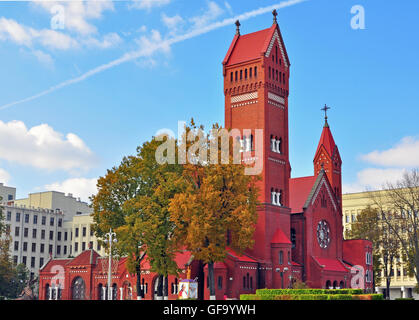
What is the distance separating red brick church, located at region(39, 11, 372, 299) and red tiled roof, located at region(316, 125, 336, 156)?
10990 mm

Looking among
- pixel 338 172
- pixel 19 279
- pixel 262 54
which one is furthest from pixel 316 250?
pixel 19 279

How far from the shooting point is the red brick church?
211ft

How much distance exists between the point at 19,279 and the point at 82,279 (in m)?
20.6

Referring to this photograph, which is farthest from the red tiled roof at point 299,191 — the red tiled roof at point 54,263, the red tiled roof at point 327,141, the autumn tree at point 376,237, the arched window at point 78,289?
the red tiled roof at point 54,263

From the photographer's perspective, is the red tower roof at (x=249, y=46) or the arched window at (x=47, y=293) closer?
the red tower roof at (x=249, y=46)

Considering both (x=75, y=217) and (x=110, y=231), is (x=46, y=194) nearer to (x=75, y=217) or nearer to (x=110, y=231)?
(x=75, y=217)

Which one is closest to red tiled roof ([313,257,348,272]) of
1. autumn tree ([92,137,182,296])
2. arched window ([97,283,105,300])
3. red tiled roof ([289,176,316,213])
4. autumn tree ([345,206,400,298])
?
red tiled roof ([289,176,316,213])

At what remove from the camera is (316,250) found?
73.2 metres

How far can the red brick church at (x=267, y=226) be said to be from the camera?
2532 inches

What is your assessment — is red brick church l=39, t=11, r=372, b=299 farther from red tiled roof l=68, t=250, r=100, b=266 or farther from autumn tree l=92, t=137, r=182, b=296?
autumn tree l=92, t=137, r=182, b=296

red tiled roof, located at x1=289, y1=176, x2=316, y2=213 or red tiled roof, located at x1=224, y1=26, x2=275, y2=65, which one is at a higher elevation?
red tiled roof, located at x1=224, y1=26, x2=275, y2=65

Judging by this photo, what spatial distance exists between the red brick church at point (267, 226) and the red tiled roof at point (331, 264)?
0.57ft

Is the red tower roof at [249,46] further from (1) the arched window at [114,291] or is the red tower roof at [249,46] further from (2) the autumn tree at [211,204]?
(1) the arched window at [114,291]

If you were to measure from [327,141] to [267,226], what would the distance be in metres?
26.9
